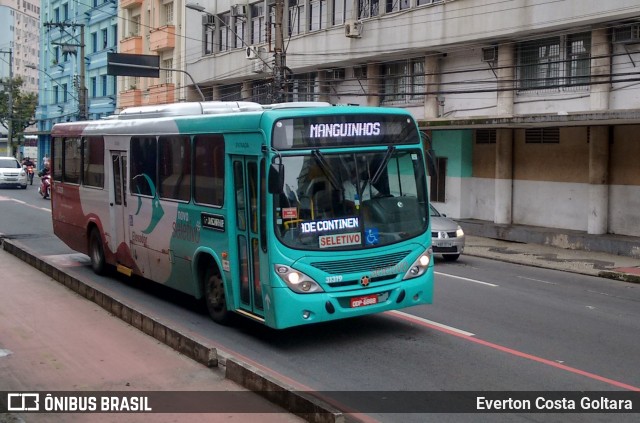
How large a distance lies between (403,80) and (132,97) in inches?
950

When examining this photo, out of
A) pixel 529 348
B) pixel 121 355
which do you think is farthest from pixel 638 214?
pixel 121 355

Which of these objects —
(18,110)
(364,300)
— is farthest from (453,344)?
(18,110)

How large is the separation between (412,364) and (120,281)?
7638mm

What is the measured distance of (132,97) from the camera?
155 feet

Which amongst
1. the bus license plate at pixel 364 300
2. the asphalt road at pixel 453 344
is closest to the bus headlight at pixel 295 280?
the bus license plate at pixel 364 300

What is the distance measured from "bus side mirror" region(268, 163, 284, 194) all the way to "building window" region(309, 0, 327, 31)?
905 inches

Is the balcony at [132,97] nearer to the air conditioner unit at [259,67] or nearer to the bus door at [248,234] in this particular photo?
the air conditioner unit at [259,67]

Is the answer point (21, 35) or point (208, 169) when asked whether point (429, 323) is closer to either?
point (208, 169)

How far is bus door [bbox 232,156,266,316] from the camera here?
927cm

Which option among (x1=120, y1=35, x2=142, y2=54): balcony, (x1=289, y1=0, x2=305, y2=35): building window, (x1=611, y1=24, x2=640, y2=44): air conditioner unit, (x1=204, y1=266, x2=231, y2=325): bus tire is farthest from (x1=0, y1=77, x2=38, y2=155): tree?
(x1=204, y1=266, x2=231, y2=325): bus tire

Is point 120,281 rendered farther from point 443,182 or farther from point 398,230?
point 443,182

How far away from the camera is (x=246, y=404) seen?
7066mm

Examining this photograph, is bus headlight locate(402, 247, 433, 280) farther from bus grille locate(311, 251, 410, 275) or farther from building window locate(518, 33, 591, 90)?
building window locate(518, 33, 591, 90)

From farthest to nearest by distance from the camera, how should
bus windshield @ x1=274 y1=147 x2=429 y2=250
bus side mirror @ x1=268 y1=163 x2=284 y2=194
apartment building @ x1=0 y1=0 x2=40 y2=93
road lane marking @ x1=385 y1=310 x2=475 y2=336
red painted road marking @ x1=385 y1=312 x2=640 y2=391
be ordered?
1. apartment building @ x1=0 y1=0 x2=40 y2=93
2. road lane marking @ x1=385 y1=310 x2=475 y2=336
3. bus windshield @ x1=274 y1=147 x2=429 y2=250
4. bus side mirror @ x1=268 y1=163 x2=284 y2=194
5. red painted road marking @ x1=385 y1=312 x2=640 y2=391
